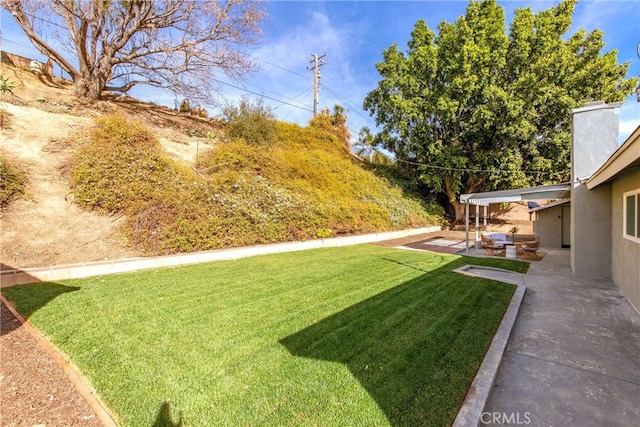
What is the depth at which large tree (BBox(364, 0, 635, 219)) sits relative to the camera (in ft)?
52.2

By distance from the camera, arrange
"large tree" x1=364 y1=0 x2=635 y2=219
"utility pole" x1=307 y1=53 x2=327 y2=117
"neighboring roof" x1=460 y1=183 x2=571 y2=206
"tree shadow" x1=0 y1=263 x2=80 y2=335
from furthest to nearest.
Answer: "utility pole" x1=307 y1=53 x2=327 y2=117
"large tree" x1=364 y1=0 x2=635 y2=219
"neighboring roof" x1=460 y1=183 x2=571 y2=206
"tree shadow" x1=0 y1=263 x2=80 y2=335

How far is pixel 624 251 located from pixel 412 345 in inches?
240

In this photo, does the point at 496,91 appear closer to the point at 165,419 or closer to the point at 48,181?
the point at 165,419

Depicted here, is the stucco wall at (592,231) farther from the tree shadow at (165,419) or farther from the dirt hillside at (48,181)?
the dirt hillside at (48,181)

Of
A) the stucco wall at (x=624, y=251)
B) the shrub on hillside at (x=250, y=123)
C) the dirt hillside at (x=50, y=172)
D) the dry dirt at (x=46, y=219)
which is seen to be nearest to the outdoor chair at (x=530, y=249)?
the stucco wall at (x=624, y=251)

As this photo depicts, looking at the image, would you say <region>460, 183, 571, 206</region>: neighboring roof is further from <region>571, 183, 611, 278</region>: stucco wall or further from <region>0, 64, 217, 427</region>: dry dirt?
<region>0, 64, 217, 427</region>: dry dirt

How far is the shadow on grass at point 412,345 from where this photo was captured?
2.55 metres

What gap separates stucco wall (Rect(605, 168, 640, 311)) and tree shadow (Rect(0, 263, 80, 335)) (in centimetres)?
991

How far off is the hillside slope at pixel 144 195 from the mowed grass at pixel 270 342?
163 cm

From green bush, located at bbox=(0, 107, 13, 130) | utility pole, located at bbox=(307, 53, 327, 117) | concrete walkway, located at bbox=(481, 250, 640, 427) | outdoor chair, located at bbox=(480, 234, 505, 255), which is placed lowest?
concrete walkway, located at bbox=(481, 250, 640, 427)

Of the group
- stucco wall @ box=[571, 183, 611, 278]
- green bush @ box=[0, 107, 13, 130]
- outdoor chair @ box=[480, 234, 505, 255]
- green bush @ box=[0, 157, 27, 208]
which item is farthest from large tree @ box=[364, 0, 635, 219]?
green bush @ box=[0, 107, 13, 130]

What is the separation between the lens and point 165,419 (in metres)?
2.24

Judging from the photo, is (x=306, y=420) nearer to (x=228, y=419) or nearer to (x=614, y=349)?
(x=228, y=419)

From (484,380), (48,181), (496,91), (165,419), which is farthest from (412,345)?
(496,91)
